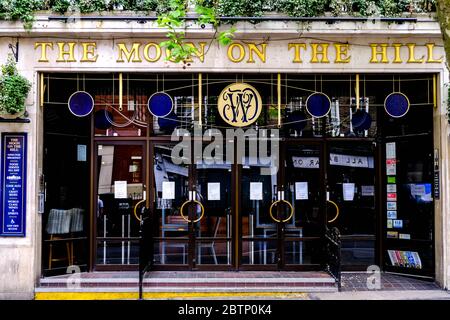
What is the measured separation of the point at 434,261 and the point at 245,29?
543 centimetres

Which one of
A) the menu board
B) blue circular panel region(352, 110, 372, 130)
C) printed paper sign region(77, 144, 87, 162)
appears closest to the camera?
the menu board

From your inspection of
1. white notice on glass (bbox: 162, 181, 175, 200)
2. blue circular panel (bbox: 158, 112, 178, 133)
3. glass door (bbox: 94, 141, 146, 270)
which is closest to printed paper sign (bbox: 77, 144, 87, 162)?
glass door (bbox: 94, 141, 146, 270)

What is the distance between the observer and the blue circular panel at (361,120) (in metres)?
10.4

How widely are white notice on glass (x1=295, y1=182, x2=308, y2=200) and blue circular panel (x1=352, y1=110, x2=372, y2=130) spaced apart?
159 centimetres

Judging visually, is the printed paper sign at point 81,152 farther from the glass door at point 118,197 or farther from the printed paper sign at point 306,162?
the printed paper sign at point 306,162

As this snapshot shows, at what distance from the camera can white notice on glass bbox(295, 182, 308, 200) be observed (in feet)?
34.0

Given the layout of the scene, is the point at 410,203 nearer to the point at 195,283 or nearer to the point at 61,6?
the point at 195,283

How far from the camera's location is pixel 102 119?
33.6 feet

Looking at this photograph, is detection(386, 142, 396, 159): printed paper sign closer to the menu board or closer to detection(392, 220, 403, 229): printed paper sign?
detection(392, 220, 403, 229): printed paper sign

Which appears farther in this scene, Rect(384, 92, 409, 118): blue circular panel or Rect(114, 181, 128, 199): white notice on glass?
Rect(114, 181, 128, 199): white notice on glass

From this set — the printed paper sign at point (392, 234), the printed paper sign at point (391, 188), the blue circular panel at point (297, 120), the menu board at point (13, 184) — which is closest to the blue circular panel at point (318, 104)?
the blue circular panel at point (297, 120)

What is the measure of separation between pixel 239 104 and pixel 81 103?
116 inches
